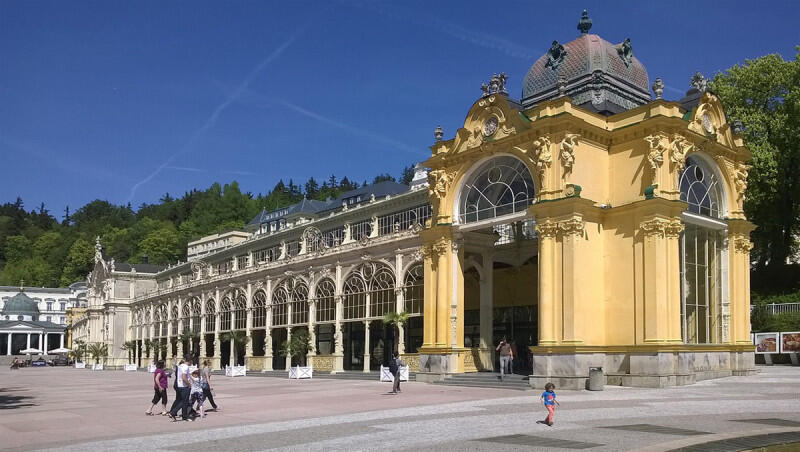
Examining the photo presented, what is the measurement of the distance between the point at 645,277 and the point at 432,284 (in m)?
10.6

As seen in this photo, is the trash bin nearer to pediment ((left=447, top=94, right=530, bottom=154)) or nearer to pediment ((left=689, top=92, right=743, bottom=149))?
pediment ((left=447, top=94, right=530, bottom=154))

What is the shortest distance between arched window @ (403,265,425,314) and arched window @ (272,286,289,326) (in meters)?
15.0

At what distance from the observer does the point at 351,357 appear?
55.0 meters

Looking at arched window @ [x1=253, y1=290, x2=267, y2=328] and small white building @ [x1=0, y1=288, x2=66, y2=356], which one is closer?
arched window @ [x1=253, y1=290, x2=267, y2=328]

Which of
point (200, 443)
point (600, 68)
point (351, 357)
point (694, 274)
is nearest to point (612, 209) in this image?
point (694, 274)

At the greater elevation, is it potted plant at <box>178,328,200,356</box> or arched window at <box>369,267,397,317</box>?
arched window at <box>369,267,397,317</box>

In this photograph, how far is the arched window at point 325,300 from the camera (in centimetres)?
5175

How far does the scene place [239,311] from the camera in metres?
64.2

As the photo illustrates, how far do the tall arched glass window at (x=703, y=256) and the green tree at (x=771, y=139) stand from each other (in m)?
13.3

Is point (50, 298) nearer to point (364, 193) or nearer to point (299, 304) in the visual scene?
point (364, 193)

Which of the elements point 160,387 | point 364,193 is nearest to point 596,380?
point 160,387

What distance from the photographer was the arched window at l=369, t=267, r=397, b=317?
1801 inches

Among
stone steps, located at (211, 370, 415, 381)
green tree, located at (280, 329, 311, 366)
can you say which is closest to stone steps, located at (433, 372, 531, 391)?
stone steps, located at (211, 370, 415, 381)

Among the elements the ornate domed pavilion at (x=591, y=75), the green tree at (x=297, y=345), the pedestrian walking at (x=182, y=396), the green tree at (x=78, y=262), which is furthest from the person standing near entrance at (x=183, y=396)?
the green tree at (x=78, y=262)
